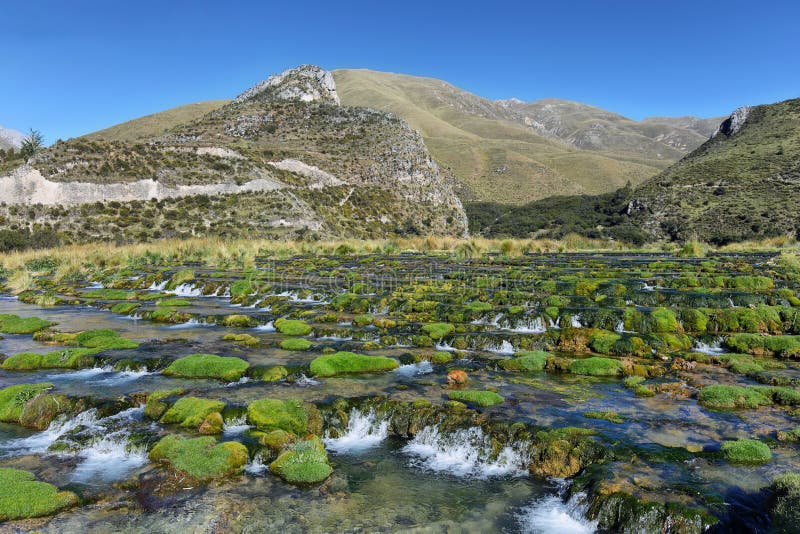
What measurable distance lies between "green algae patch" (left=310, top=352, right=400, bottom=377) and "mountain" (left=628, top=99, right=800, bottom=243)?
67.5m

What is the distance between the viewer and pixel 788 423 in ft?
32.0

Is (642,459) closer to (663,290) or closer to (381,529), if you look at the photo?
(381,529)

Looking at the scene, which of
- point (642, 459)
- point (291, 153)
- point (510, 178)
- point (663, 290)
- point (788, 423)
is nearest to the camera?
point (642, 459)

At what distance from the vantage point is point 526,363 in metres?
14.2

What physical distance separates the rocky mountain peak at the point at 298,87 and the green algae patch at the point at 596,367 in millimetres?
119593

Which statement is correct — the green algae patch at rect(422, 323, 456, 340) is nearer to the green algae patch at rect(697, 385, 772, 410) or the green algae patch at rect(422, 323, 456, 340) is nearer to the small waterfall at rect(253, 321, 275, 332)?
the small waterfall at rect(253, 321, 275, 332)

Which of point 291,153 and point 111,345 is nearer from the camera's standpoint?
point 111,345

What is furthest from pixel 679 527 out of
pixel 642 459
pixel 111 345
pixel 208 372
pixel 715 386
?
pixel 111 345

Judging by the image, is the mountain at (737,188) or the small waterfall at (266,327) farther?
the mountain at (737,188)

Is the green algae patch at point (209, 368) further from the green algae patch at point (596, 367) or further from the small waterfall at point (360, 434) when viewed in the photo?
the green algae patch at point (596, 367)

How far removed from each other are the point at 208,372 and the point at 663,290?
A: 71.1 ft

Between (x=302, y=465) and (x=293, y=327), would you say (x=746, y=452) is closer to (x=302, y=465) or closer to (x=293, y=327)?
(x=302, y=465)

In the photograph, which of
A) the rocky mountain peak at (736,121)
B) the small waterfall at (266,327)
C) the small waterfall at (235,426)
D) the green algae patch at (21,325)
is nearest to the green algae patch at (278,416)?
the small waterfall at (235,426)

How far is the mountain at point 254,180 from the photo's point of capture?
59312 mm
